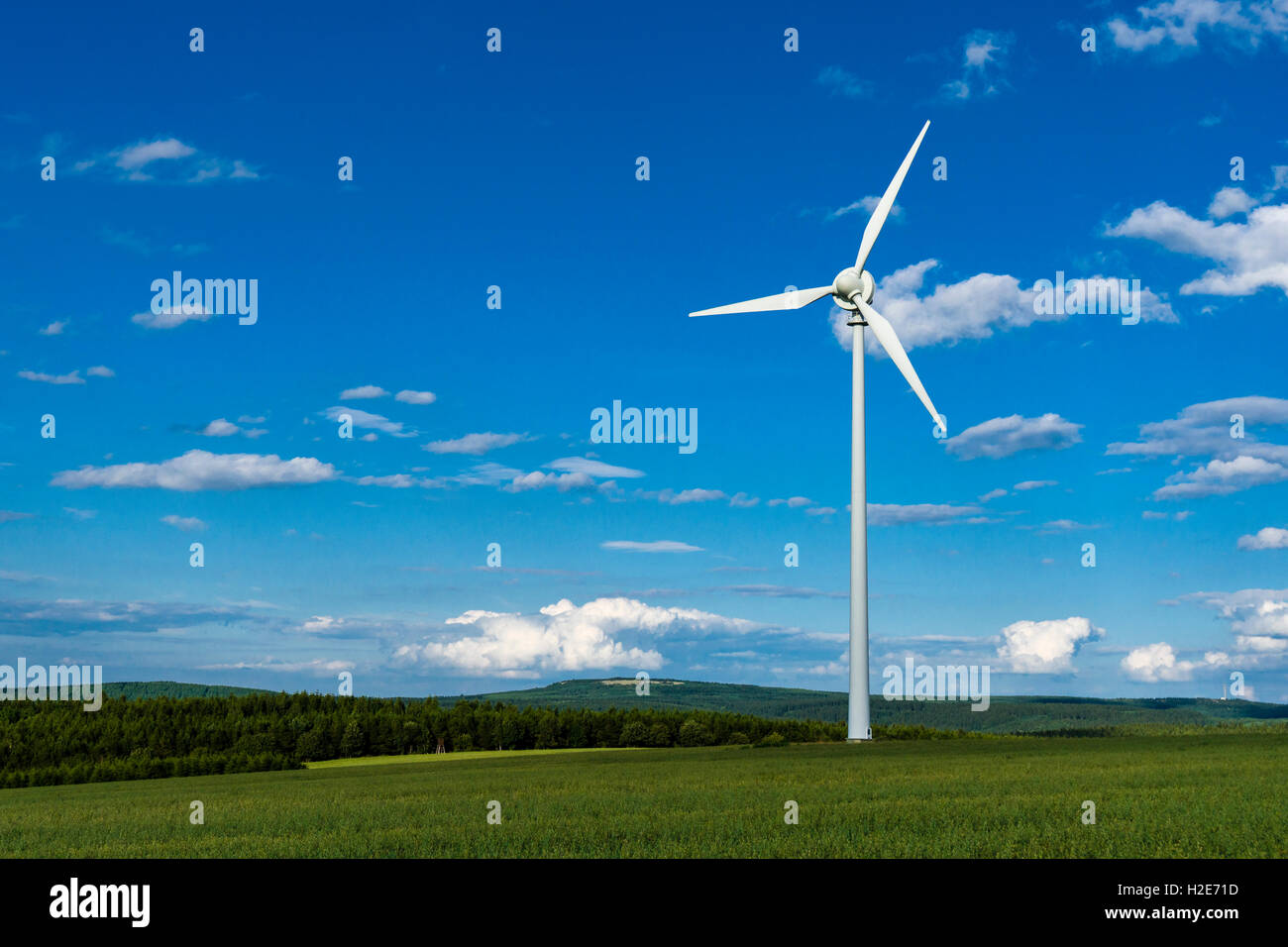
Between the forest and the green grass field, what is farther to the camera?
the forest

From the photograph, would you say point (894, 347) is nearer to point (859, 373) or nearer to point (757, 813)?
point (859, 373)

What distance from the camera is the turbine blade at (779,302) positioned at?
209ft

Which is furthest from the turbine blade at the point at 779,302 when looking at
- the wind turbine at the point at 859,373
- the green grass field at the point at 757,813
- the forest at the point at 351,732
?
the forest at the point at 351,732

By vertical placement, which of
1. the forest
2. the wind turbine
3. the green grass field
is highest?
the wind turbine

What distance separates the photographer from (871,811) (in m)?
25.6

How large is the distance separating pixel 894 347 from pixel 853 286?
5.48 metres

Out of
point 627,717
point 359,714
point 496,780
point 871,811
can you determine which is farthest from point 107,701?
point 871,811

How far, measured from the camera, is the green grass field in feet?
65.9

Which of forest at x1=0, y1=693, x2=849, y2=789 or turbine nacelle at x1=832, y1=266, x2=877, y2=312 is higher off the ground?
turbine nacelle at x1=832, y1=266, x2=877, y2=312

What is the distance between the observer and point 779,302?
2544 inches

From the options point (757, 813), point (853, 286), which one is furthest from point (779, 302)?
point (757, 813)

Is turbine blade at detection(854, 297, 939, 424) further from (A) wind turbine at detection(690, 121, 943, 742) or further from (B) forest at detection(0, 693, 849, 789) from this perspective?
(B) forest at detection(0, 693, 849, 789)

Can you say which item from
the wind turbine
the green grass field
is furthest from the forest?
the green grass field
